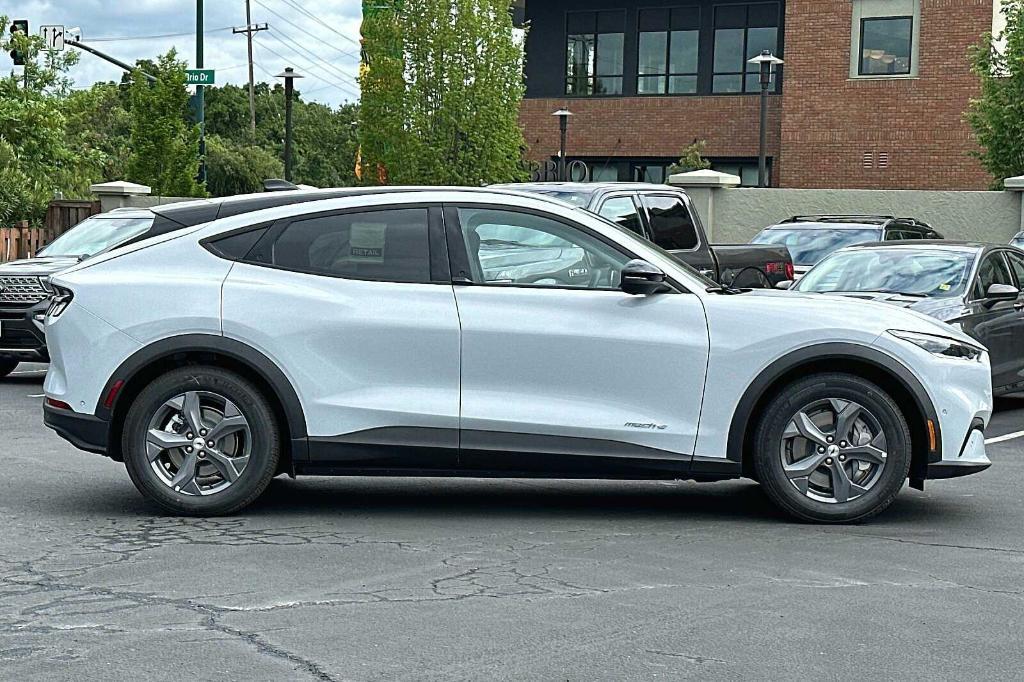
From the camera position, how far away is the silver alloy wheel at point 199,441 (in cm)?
768

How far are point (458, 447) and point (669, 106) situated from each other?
35.8 meters

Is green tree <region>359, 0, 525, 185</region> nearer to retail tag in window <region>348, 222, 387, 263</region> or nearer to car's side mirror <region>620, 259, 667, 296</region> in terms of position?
retail tag in window <region>348, 222, 387, 263</region>

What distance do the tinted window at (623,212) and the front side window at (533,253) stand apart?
6.67 meters

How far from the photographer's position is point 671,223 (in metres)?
15.1

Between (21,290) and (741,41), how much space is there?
98.8 ft

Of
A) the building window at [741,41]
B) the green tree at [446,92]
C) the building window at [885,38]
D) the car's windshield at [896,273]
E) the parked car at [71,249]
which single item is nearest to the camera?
the parked car at [71,249]

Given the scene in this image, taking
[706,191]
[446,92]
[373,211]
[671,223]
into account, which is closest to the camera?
[373,211]

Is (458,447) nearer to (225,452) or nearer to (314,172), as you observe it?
(225,452)


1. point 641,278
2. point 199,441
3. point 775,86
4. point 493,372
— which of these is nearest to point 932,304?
point 641,278

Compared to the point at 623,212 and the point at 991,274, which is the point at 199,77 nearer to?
the point at 623,212

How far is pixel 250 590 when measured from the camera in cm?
622

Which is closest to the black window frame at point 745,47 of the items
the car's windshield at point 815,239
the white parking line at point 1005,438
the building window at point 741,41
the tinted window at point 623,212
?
the building window at point 741,41

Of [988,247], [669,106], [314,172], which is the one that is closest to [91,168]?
[669,106]

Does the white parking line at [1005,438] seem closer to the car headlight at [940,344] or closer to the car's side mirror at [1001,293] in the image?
the car's side mirror at [1001,293]
